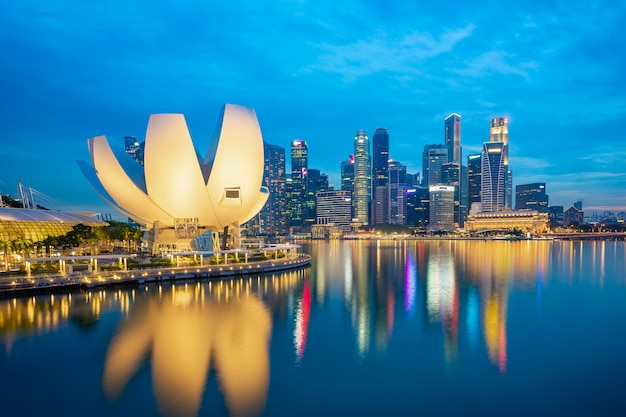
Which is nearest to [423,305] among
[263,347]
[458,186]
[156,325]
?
[263,347]

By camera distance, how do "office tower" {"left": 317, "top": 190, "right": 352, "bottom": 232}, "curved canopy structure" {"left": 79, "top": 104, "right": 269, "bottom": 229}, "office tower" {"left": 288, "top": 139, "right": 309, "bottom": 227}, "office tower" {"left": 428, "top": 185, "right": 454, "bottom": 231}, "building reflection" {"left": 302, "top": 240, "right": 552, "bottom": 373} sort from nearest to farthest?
1. "building reflection" {"left": 302, "top": 240, "right": 552, "bottom": 373}
2. "curved canopy structure" {"left": 79, "top": 104, "right": 269, "bottom": 229}
3. "office tower" {"left": 428, "top": 185, "right": 454, "bottom": 231}
4. "office tower" {"left": 317, "top": 190, "right": 352, "bottom": 232}
5. "office tower" {"left": 288, "top": 139, "right": 309, "bottom": 227}

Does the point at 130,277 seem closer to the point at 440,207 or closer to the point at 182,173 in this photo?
the point at 182,173

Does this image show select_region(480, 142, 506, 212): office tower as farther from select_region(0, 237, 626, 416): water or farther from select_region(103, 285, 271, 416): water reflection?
select_region(103, 285, 271, 416): water reflection

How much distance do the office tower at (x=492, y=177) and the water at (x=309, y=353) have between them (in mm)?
154747

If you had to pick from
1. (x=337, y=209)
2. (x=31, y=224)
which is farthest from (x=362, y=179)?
(x=31, y=224)

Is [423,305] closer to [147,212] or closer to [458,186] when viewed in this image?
[147,212]

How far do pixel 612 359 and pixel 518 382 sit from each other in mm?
3983

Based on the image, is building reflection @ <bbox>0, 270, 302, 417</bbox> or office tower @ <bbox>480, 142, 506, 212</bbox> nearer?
building reflection @ <bbox>0, 270, 302, 417</bbox>

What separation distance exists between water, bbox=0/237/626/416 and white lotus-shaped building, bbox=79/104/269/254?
9.34 metres

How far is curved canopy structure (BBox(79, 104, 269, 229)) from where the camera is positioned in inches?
1099

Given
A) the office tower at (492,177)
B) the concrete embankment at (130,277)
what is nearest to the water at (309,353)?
the concrete embankment at (130,277)

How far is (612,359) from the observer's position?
12031 mm

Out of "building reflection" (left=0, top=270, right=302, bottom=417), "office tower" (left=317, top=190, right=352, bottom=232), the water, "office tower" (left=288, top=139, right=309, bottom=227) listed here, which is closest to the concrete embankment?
"building reflection" (left=0, top=270, right=302, bottom=417)

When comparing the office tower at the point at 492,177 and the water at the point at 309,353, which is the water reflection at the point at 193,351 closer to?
the water at the point at 309,353
